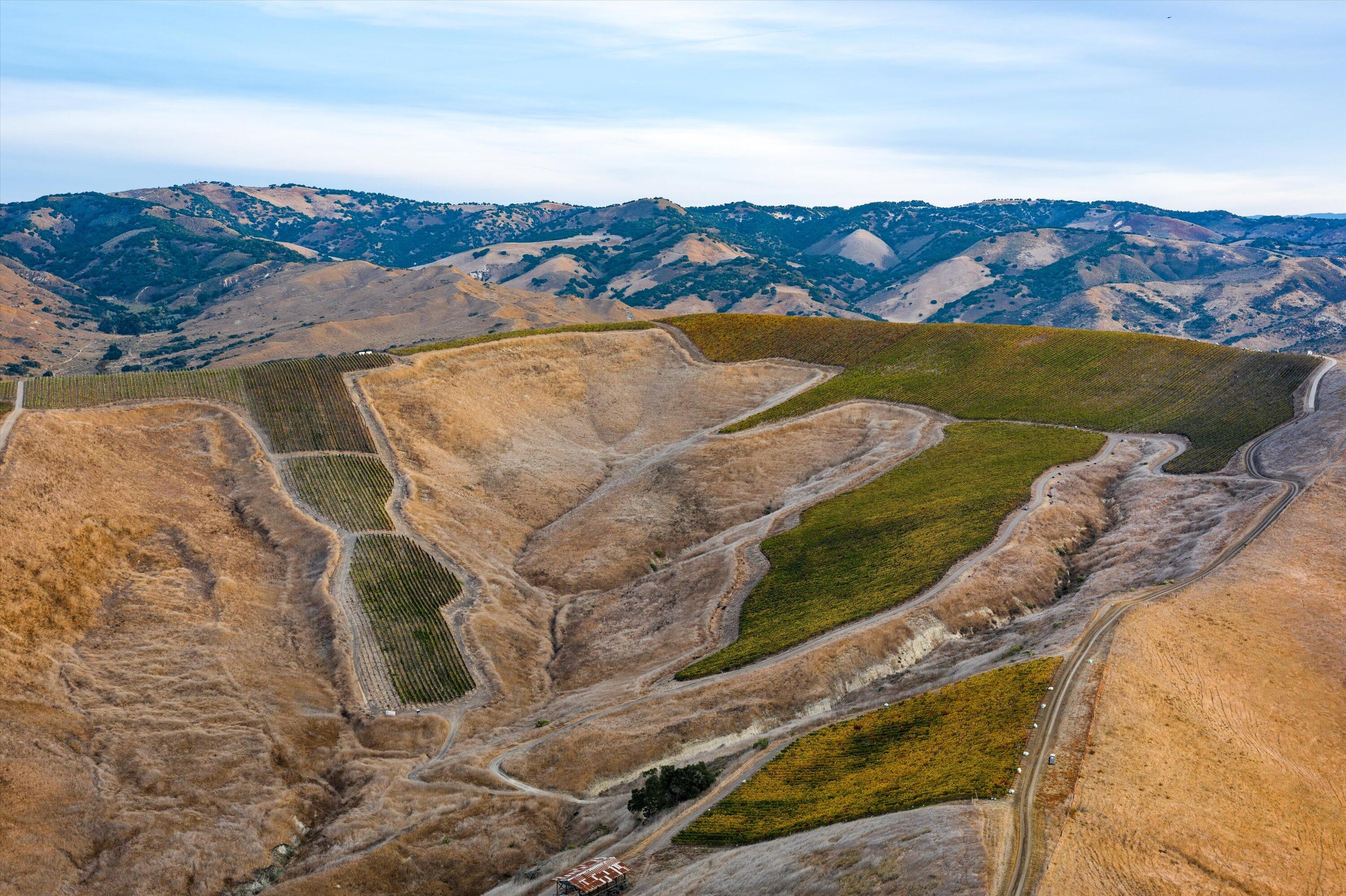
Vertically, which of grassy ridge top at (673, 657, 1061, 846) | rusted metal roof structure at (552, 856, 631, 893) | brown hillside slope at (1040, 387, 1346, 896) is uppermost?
brown hillside slope at (1040, 387, 1346, 896)

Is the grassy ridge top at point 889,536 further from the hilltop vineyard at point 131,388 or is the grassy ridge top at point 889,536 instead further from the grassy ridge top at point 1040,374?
the hilltop vineyard at point 131,388

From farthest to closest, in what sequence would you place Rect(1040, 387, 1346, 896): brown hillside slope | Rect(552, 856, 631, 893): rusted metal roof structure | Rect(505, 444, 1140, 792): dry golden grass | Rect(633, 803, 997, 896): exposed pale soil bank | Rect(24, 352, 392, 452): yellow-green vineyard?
Rect(24, 352, 392, 452): yellow-green vineyard → Rect(505, 444, 1140, 792): dry golden grass → Rect(552, 856, 631, 893): rusted metal roof structure → Rect(1040, 387, 1346, 896): brown hillside slope → Rect(633, 803, 997, 896): exposed pale soil bank

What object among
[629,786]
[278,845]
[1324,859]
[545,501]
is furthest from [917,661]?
[545,501]

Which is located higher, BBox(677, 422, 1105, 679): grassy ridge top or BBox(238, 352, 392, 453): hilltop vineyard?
BBox(238, 352, 392, 453): hilltop vineyard

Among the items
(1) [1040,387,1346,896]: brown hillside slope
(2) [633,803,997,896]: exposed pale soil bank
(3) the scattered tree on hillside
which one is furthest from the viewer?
(3) the scattered tree on hillside

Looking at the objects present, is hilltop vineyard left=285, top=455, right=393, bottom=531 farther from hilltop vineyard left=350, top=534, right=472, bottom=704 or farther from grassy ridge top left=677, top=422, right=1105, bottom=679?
grassy ridge top left=677, top=422, right=1105, bottom=679

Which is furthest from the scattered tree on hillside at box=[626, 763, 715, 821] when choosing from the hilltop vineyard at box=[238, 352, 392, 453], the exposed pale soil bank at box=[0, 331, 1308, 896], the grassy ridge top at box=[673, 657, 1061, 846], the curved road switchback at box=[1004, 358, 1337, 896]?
the hilltop vineyard at box=[238, 352, 392, 453]

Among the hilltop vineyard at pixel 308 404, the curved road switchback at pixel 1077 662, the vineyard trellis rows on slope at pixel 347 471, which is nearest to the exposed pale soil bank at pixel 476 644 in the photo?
the curved road switchback at pixel 1077 662
